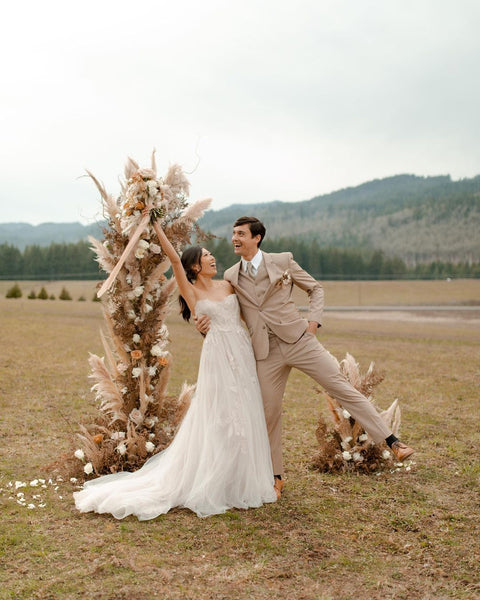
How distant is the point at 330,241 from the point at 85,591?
580 ft

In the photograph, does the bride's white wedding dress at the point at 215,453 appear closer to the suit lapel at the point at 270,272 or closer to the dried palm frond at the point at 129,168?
the suit lapel at the point at 270,272

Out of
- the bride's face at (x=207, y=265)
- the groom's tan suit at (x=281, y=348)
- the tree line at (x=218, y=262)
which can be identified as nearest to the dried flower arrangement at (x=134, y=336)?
the bride's face at (x=207, y=265)

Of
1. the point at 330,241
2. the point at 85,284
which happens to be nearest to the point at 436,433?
the point at 85,284

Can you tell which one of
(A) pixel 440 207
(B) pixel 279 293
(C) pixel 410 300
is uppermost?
(A) pixel 440 207

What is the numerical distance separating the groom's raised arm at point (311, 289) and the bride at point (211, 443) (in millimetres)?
653

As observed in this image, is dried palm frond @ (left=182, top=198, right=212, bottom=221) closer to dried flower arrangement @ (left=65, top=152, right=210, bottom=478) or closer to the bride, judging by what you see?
dried flower arrangement @ (left=65, top=152, right=210, bottom=478)

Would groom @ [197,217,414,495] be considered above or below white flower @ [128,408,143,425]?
above

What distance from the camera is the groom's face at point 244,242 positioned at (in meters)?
5.64

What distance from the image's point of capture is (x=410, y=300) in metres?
55.4

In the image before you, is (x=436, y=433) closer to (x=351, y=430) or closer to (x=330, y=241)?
(x=351, y=430)

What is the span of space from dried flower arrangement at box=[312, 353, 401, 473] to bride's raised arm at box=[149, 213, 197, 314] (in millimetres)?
1917

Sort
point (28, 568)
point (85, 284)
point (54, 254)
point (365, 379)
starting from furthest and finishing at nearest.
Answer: point (54, 254) → point (85, 284) → point (365, 379) → point (28, 568)

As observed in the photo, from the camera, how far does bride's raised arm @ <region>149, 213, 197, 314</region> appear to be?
565cm

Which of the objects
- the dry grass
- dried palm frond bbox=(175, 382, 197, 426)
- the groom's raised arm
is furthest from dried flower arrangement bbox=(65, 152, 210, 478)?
the dry grass
